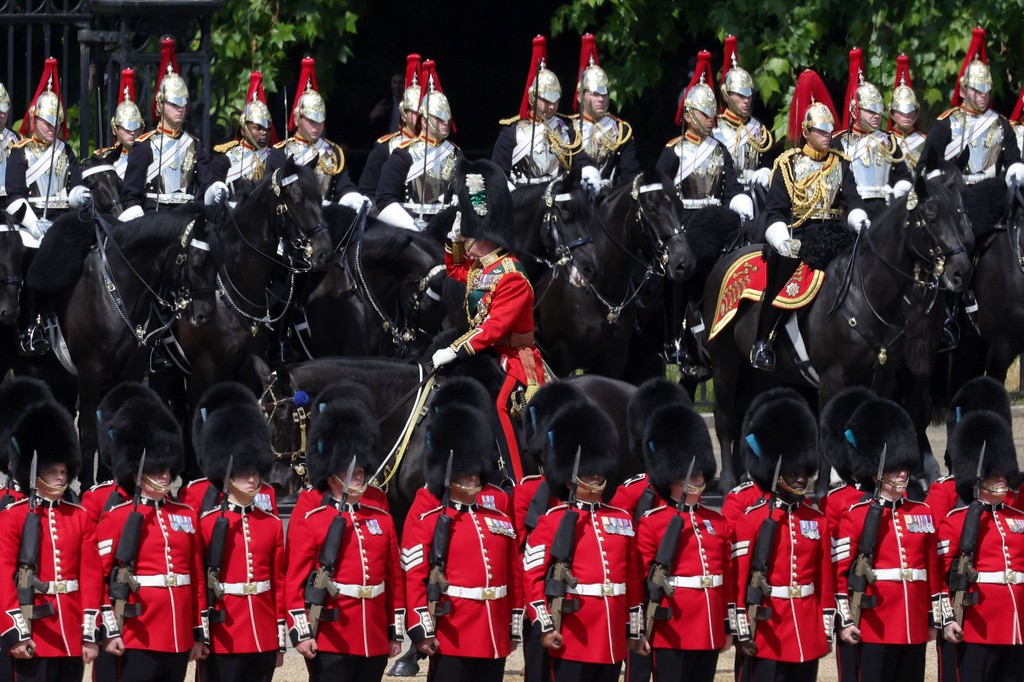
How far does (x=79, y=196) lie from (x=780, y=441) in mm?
5943

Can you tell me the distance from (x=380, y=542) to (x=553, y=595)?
26.6 inches

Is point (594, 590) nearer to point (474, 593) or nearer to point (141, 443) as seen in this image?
point (474, 593)

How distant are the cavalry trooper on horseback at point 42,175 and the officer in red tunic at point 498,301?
3.99 metres

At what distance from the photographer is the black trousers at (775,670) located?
992cm


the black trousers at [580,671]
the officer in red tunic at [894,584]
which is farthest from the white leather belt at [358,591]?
the officer in red tunic at [894,584]

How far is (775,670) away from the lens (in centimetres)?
993

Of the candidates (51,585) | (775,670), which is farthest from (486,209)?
(51,585)

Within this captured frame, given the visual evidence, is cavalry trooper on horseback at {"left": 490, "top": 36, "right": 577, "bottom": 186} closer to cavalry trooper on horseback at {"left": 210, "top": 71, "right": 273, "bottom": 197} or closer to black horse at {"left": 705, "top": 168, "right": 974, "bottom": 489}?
cavalry trooper on horseback at {"left": 210, "top": 71, "right": 273, "bottom": 197}

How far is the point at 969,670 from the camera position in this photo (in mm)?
10195

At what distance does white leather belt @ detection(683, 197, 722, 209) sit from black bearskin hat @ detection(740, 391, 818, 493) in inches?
196

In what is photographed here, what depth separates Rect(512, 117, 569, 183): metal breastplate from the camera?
15531mm

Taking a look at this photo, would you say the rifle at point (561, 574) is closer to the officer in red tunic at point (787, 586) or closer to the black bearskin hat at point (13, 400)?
the officer in red tunic at point (787, 586)

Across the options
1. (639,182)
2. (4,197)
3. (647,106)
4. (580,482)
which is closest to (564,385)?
(580,482)

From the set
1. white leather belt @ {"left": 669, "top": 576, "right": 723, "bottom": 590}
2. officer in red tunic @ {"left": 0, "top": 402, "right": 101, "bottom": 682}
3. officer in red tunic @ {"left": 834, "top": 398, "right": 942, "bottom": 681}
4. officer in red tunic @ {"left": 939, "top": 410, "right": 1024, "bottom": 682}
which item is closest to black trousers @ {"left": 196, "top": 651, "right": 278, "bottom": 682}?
officer in red tunic @ {"left": 0, "top": 402, "right": 101, "bottom": 682}
